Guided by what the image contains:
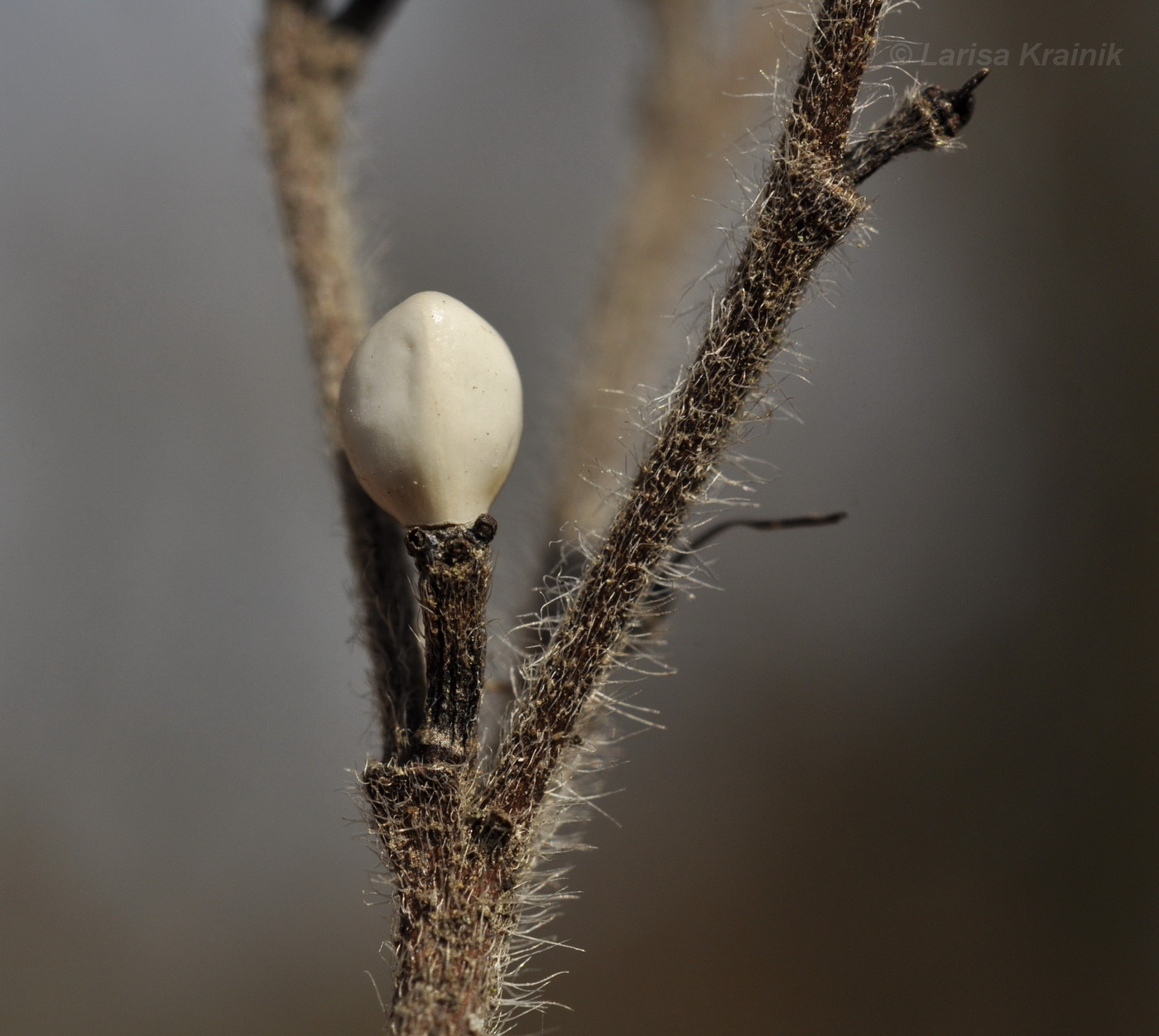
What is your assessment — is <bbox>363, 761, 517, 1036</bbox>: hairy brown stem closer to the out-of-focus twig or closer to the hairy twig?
the hairy twig

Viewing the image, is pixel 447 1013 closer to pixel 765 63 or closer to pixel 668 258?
pixel 668 258

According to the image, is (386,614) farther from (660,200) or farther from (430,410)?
(660,200)

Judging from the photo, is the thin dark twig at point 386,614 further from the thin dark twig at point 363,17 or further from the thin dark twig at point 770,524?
the thin dark twig at point 363,17

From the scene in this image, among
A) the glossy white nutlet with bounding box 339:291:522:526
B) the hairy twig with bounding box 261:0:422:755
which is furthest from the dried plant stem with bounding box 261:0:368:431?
the glossy white nutlet with bounding box 339:291:522:526

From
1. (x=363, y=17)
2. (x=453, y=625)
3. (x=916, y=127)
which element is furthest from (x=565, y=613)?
(x=363, y=17)

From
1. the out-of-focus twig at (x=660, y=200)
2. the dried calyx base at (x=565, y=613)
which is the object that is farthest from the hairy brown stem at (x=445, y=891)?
the out-of-focus twig at (x=660, y=200)

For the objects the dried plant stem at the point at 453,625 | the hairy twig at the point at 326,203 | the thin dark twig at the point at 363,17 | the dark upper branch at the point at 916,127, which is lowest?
the dried plant stem at the point at 453,625
